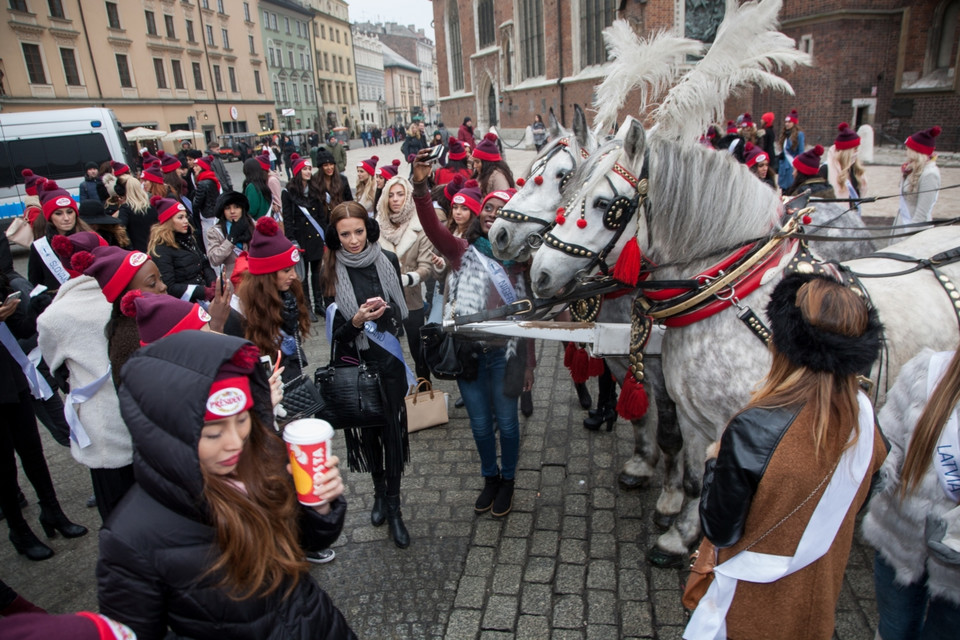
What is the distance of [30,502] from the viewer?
14.3 ft

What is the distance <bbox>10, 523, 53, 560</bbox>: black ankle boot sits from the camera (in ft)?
12.1

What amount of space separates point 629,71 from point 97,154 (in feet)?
55.7

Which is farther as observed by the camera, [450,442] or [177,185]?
[177,185]

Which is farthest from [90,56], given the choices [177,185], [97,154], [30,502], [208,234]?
[30,502]

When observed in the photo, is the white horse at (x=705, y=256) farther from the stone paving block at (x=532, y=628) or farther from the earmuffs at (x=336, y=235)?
the stone paving block at (x=532, y=628)

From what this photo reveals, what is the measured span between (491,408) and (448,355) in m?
0.57

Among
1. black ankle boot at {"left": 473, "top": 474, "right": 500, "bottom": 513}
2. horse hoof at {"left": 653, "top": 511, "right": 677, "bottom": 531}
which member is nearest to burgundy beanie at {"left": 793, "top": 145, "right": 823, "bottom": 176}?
horse hoof at {"left": 653, "top": 511, "right": 677, "bottom": 531}

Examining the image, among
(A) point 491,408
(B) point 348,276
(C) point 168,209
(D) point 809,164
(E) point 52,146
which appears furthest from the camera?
(E) point 52,146

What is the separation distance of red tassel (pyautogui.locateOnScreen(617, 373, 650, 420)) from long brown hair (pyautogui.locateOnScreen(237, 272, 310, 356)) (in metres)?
2.06

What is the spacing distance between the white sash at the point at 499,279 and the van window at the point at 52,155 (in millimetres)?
15863

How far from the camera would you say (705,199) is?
108 inches

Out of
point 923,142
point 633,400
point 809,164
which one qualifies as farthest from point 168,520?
point 923,142

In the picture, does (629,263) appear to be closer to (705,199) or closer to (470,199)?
(705,199)

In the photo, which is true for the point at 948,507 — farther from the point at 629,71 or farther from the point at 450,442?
the point at 450,442
